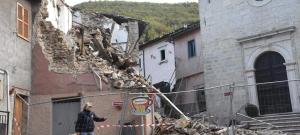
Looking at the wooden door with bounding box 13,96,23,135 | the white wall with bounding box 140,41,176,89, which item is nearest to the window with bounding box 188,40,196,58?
the white wall with bounding box 140,41,176,89

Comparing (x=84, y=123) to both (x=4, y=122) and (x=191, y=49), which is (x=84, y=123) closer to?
(x=4, y=122)

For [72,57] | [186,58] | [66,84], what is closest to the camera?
[66,84]

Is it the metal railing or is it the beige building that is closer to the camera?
the metal railing

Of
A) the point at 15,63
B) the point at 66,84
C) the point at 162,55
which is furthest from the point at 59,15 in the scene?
the point at 162,55

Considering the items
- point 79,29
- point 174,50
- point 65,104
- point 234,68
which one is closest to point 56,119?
point 65,104

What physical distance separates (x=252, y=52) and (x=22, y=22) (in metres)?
12.5

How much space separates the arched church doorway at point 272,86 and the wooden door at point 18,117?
39.8 ft

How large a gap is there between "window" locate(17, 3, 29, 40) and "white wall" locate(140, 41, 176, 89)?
54.3 ft

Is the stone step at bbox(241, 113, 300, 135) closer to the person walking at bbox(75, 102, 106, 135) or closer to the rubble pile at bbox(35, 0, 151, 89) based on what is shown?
the rubble pile at bbox(35, 0, 151, 89)

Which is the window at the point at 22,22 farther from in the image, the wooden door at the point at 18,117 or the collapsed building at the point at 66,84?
the wooden door at the point at 18,117

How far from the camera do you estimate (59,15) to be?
19.9m

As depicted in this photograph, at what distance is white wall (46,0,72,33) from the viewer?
59.3 ft

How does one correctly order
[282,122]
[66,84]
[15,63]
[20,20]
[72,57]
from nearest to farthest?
[15,63]
[20,20]
[66,84]
[72,57]
[282,122]

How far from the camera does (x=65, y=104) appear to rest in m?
15.5
